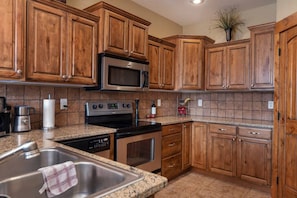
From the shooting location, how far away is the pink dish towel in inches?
35.7

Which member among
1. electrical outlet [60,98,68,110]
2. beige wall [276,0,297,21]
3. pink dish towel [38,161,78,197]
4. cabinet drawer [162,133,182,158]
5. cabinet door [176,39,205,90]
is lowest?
cabinet drawer [162,133,182,158]

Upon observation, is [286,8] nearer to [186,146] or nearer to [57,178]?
[186,146]

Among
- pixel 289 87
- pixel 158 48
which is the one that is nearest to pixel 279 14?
pixel 289 87

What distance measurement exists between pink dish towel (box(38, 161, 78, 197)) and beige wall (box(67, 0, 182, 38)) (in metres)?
2.21

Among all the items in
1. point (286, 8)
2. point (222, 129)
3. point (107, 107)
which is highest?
point (286, 8)

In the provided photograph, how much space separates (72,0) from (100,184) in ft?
7.48

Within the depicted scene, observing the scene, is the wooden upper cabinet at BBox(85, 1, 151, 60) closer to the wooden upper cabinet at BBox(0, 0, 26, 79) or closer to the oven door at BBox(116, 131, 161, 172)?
the wooden upper cabinet at BBox(0, 0, 26, 79)

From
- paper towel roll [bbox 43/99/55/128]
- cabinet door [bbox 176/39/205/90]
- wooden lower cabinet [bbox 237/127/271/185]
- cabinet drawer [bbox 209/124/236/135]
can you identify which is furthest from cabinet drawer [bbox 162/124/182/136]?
paper towel roll [bbox 43/99/55/128]

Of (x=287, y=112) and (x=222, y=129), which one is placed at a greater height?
(x=287, y=112)

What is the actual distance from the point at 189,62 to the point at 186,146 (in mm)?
1416

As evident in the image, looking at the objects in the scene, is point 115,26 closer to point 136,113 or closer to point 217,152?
Result: point 136,113

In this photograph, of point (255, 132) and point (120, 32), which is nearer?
point (120, 32)


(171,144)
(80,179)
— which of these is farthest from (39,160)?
(171,144)

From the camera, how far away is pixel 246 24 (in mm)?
3529
